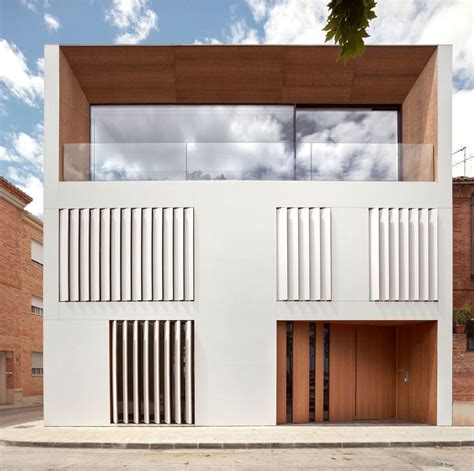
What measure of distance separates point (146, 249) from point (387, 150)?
21.5 feet

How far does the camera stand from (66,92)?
1413 centimetres

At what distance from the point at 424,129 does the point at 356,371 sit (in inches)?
259

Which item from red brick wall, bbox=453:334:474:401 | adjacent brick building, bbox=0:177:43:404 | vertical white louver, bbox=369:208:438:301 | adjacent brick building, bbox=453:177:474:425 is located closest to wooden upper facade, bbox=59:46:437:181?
vertical white louver, bbox=369:208:438:301

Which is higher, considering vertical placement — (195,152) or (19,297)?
(195,152)

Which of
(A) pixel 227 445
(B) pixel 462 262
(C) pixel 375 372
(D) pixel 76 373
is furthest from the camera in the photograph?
(B) pixel 462 262

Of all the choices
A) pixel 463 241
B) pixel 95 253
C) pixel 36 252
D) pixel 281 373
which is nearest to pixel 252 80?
pixel 95 253

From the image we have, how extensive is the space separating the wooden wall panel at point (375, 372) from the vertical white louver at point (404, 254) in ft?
5.70

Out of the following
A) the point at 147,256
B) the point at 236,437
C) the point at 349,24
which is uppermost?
the point at 349,24

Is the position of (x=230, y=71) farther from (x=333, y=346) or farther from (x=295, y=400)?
(x=295, y=400)

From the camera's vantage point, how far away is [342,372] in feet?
46.3

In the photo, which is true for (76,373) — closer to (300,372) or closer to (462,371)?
(300,372)

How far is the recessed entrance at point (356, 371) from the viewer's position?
13.5 meters

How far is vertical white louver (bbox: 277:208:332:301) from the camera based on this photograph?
13.4 m

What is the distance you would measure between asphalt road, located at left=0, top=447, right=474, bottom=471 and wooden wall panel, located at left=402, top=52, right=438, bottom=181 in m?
6.61
